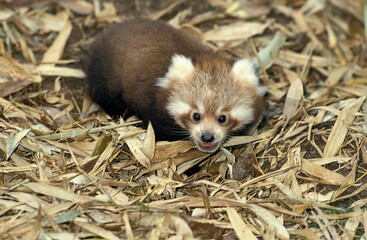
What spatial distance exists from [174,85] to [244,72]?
2.22ft

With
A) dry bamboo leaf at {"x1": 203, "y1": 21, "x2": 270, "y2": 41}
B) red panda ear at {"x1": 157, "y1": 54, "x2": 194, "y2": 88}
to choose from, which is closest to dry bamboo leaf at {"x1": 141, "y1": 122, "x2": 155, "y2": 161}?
red panda ear at {"x1": 157, "y1": 54, "x2": 194, "y2": 88}

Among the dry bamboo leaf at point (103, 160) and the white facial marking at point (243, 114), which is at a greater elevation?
the white facial marking at point (243, 114)

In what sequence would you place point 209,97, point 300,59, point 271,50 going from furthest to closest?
1. point 300,59
2. point 271,50
3. point 209,97

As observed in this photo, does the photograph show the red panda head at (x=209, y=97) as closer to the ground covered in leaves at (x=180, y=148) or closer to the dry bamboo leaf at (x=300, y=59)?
the ground covered in leaves at (x=180, y=148)

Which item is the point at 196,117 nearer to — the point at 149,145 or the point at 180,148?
the point at 180,148

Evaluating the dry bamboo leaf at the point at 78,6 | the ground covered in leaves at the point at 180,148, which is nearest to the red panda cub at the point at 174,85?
the ground covered in leaves at the point at 180,148

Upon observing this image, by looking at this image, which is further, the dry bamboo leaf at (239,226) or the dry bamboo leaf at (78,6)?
the dry bamboo leaf at (78,6)

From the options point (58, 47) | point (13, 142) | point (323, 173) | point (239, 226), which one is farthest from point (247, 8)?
point (239, 226)

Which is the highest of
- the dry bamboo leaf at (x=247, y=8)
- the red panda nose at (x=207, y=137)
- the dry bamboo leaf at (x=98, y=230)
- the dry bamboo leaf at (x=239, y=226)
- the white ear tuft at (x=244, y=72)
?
the white ear tuft at (x=244, y=72)

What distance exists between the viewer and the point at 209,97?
5910 millimetres

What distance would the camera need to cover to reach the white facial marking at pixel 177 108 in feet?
19.6

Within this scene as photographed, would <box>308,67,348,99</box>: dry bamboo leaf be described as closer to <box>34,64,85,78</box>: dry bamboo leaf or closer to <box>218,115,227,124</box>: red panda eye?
<box>218,115,227,124</box>: red panda eye

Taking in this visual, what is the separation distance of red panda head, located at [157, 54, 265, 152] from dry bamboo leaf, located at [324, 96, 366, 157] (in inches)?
30.1

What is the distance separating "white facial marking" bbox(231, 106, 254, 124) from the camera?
598cm
